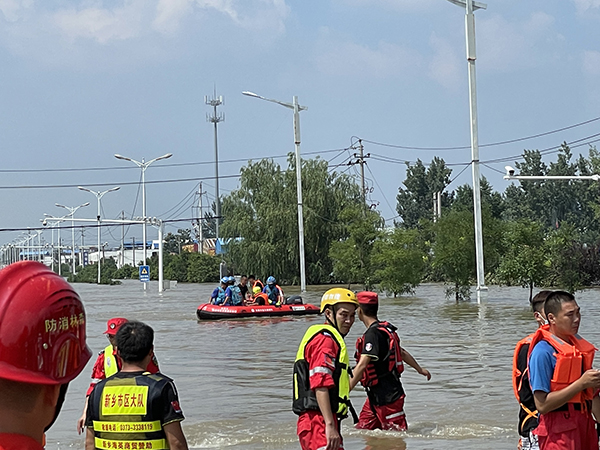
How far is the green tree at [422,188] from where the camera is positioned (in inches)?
4193

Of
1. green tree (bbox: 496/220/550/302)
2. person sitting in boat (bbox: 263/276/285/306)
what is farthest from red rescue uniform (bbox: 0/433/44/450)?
green tree (bbox: 496/220/550/302)

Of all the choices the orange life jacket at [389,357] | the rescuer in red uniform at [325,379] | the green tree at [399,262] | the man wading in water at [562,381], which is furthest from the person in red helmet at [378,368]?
the green tree at [399,262]

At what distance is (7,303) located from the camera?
1.79m

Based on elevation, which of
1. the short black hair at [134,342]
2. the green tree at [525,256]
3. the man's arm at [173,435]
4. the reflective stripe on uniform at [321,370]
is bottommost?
the man's arm at [173,435]

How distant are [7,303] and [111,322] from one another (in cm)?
547

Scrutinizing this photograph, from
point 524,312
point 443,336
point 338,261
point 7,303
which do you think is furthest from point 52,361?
point 338,261

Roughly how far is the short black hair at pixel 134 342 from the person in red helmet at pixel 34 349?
10.2 ft

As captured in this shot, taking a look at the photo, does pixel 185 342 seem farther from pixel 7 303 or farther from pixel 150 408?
pixel 7 303

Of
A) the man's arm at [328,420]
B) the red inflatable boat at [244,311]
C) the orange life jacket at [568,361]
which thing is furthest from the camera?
the red inflatable boat at [244,311]

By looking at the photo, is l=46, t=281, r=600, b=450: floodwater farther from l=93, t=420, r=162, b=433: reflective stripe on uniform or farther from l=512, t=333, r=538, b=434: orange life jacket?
l=93, t=420, r=162, b=433: reflective stripe on uniform

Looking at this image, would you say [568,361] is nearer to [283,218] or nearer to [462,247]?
[462,247]

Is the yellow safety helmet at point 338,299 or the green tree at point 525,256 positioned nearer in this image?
the yellow safety helmet at point 338,299

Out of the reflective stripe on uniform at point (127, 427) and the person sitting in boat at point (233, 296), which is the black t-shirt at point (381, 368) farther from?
the person sitting in boat at point (233, 296)

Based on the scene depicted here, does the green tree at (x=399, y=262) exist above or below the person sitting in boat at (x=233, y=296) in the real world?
above
